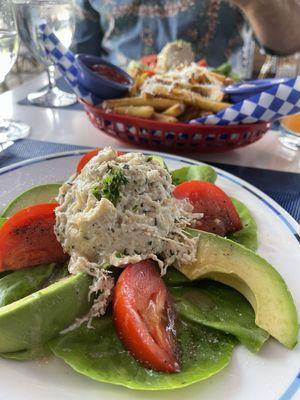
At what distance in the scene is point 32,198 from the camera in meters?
1.06

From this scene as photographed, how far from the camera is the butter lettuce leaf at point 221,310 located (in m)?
0.75

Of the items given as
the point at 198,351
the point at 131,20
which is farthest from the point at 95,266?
the point at 131,20

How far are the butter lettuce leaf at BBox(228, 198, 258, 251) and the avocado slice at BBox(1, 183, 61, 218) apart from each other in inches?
17.8

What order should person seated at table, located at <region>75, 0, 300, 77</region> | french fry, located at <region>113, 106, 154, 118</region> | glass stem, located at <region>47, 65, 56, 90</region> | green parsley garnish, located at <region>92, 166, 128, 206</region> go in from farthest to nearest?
person seated at table, located at <region>75, 0, 300, 77</region> → glass stem, located at <region>47, 65, 56, 90</region> → french fry, located at <region>113, 106, 154, 118</region> → green parsley garnish, located at <region>92, 166, 128, 206</region>

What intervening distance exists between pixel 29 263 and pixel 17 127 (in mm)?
911

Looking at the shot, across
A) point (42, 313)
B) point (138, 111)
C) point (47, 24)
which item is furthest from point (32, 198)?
point (47, 24)

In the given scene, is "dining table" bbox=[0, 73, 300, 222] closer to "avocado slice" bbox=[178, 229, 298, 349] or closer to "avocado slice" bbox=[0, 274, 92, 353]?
"avocado slice" bbox=[178, 229, 298, 349]

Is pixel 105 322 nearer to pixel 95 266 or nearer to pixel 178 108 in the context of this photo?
pixel 95 266

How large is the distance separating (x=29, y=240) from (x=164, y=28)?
2773 mm

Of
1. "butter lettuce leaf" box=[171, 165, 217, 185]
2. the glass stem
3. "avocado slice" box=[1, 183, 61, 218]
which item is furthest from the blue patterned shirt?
"avocado slice" box=[1, 183, 61, 218]

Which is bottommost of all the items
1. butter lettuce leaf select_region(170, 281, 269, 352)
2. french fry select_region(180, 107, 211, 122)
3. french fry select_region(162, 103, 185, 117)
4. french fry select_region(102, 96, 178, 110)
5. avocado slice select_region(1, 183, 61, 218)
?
butter lettuce leaf select_region(170, 281, 269, 352)

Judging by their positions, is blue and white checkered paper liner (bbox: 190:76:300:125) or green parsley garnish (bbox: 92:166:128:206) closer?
green parsley garnish (bbox: 92:166:128:206)

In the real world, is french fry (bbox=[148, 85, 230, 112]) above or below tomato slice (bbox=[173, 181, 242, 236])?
above

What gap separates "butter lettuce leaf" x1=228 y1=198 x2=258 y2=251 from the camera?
3.28ft
